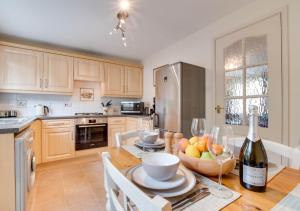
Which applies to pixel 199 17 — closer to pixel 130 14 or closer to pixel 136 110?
pixel 130 14

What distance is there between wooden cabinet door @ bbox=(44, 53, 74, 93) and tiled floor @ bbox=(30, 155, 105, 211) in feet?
4.56

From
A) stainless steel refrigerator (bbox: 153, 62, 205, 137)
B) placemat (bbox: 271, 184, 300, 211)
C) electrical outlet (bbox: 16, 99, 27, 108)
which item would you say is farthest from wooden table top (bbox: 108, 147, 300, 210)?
electrical outlet (bbox: 16, 99, 27, 108)

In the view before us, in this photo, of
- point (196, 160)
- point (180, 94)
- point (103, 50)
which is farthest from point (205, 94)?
point (103, 50)

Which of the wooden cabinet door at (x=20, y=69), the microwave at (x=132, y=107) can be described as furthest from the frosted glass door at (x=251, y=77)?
the wooden cabinet door at (x=20, y=69)

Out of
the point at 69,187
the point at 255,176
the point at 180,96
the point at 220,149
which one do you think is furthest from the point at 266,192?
the point at 69,187

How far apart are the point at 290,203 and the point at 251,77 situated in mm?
1781

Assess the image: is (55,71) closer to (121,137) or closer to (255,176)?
(121,137)

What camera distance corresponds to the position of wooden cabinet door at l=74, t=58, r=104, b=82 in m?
3.29

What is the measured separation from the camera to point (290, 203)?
0.50 m

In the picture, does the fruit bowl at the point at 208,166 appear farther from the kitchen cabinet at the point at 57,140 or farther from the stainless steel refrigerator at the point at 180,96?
the kitchen cabinet at the point at 57,140

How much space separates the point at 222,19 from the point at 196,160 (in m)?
2.29

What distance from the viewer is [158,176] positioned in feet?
1.92

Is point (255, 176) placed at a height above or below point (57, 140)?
above

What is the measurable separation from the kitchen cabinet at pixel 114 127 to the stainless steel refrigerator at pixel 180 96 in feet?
3.98
